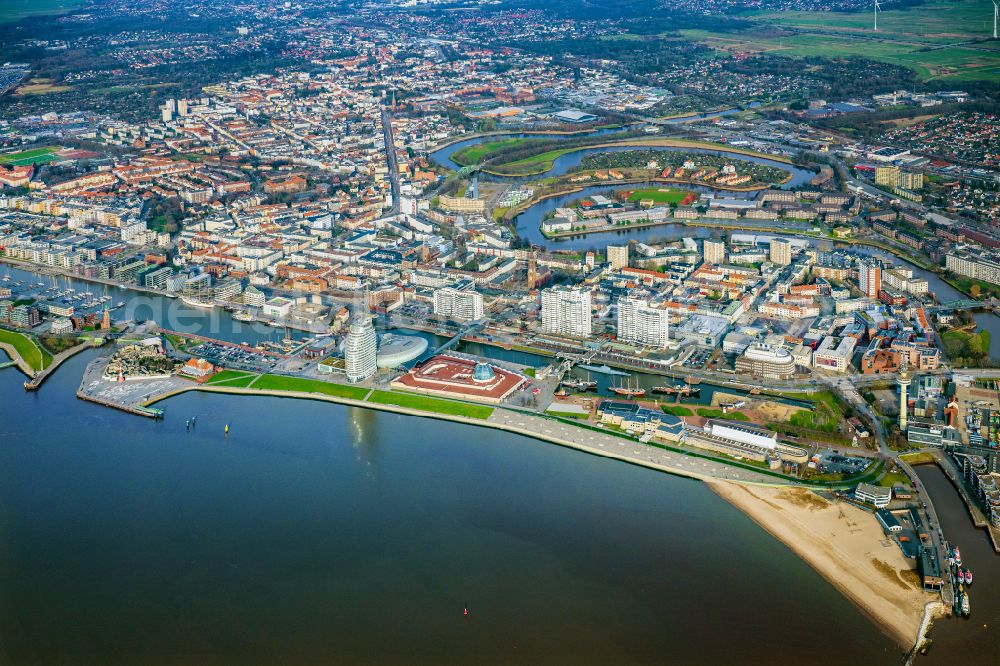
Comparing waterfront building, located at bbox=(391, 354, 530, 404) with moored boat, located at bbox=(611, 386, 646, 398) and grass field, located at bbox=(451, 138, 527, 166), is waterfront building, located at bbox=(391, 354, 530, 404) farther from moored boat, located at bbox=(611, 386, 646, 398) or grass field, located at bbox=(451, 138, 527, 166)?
grass field, located at bbox=(451, 138, 527, 166)

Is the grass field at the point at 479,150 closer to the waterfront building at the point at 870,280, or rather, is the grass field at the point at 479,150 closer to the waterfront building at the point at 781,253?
the waterfront building at the point at 781,253

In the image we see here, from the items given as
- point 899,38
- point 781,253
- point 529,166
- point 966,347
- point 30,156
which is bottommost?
point 966,347

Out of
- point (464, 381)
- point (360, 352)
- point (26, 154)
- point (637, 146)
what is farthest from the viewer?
point (637, 146)

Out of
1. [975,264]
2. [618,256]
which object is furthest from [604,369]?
[975,264]

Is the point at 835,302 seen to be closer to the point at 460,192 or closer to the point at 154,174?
the point at 460,192

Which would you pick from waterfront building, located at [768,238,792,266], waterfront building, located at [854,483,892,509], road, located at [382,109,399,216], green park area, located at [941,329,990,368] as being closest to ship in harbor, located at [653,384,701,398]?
waterfront building, located at [854,483,892,509]

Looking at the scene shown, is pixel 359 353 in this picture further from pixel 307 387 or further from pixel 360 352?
pixel 307 387

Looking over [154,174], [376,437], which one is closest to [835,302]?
[376,437]
